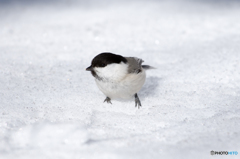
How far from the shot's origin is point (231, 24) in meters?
4.73

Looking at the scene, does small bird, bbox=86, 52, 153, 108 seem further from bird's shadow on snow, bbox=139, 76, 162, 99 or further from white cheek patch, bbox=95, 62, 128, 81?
bird's shadow on snow, bbox=139, 76, 162, 99

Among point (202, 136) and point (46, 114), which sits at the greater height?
point (46, 114)

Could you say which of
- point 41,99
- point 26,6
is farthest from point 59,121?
point 26,6

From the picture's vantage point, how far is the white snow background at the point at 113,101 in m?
2.19

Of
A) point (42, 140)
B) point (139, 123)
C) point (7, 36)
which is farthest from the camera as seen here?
point (7, 36)

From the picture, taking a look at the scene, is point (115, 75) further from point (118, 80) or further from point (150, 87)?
point (150, 87)

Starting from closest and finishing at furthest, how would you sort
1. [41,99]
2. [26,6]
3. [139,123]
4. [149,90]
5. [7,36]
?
1. [139,123]
2. [41,99]
3. [149,90]
4. [7,36]
5. [26,6]

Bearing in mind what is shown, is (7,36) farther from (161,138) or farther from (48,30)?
(161,138)

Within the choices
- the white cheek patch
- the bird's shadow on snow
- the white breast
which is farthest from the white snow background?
the white cheek patch

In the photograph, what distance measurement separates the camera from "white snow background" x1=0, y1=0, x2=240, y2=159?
2.19 m

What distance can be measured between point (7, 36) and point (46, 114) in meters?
2.47

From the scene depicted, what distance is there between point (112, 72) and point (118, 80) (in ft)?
0.32

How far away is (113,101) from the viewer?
299 centimetres

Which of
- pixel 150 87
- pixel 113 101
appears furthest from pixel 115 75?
pixel 150 87
